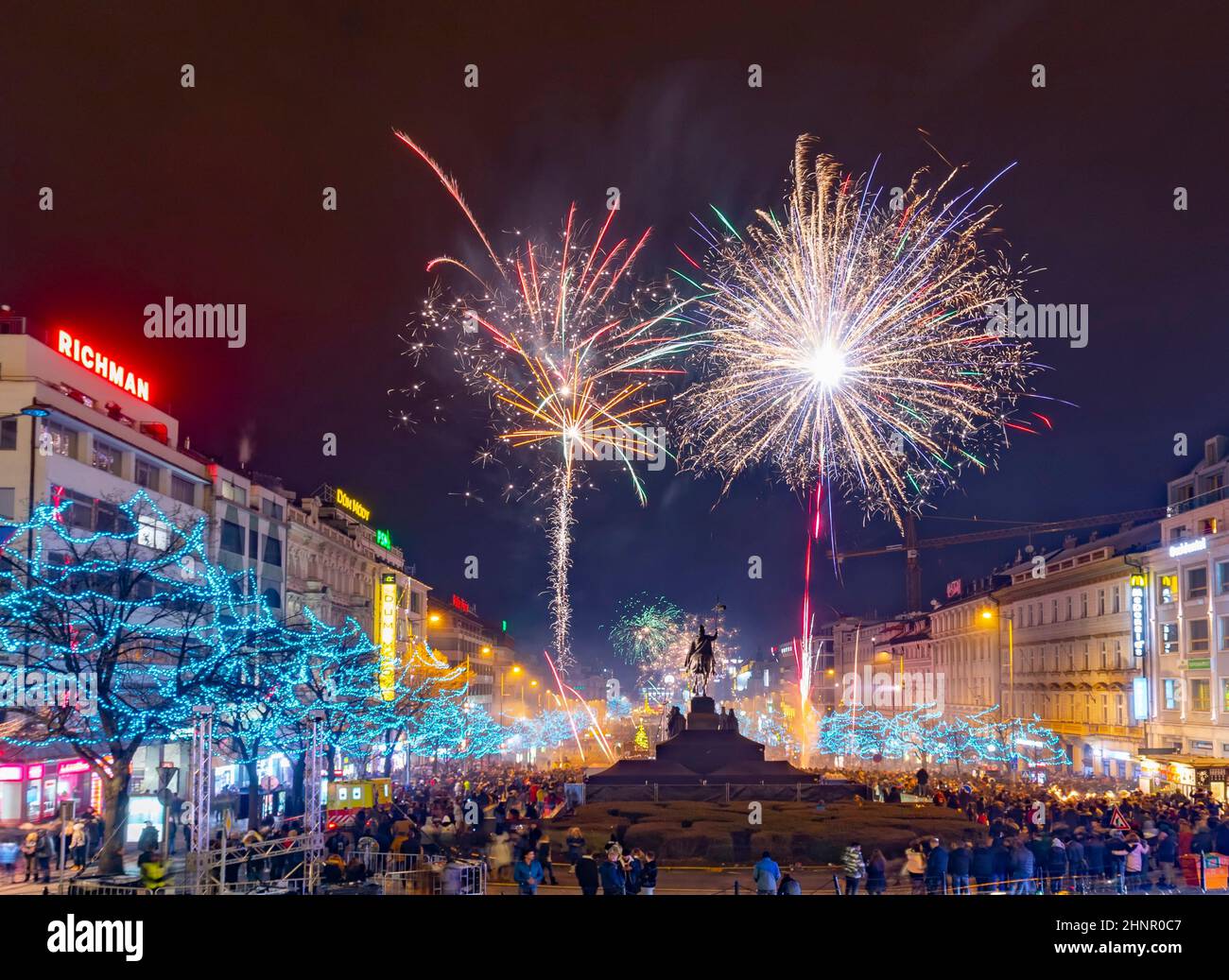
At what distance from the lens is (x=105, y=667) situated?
1185 inches

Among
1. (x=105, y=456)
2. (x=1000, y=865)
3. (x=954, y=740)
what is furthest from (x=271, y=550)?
(x=1000, y=865)

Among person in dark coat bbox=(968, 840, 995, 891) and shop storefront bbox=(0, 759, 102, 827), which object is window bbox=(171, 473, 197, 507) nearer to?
shop storefront bbox=(0, 759, 102, 827)

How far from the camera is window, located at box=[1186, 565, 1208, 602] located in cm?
5525

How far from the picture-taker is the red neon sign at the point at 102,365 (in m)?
44.8

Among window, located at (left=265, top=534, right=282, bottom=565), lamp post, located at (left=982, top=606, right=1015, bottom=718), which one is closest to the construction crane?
lamp post, located at (left=982, top=606, right=1015, bottom=718)

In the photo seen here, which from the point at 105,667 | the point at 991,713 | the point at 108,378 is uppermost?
the point at 108,378

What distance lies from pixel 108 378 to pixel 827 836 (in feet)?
116

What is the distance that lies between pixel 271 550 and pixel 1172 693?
46826 millimetres

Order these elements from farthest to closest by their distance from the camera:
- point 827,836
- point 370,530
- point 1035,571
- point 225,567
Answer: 1. point 370,530
2. point 1035,571
3. point 225,567
4. point 827,836

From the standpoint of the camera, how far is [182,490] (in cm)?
5241

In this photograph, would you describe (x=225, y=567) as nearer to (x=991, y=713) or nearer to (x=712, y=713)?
(x=712, y=713)

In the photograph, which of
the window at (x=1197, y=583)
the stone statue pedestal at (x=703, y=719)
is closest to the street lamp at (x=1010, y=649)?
the window at (x=1197, y=583)
